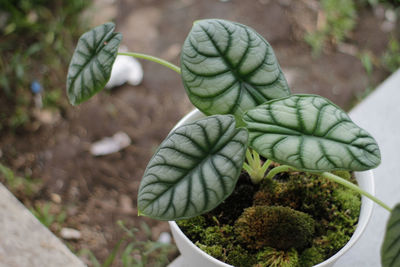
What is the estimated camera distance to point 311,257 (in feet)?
3.06

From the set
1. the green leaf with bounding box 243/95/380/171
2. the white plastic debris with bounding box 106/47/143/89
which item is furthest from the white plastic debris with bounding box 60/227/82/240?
the green leaf with bounding box 243/95/380/171

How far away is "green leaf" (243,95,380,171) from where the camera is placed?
2.32 ft

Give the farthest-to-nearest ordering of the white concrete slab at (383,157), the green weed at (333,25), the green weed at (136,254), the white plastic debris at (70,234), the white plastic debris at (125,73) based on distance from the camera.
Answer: the green weed at (333,25), the white plastic debris at (125,73), the white plastic debris at (70,234), the green weed at (136,254), the white concrete slab at (383,157)

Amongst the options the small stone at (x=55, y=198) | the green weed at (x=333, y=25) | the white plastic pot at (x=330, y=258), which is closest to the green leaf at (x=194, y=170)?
the white plastic pot at (x=330, y=258)

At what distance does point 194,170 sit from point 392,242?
0.34m

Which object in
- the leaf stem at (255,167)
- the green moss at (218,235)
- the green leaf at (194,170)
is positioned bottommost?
the green moss at (218,235)

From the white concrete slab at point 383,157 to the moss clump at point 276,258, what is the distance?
1.03 ft

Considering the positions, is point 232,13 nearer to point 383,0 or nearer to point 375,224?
point 383,0

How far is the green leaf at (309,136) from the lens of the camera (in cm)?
71

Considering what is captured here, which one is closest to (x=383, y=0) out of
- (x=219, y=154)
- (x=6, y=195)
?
(x=219, y=154)

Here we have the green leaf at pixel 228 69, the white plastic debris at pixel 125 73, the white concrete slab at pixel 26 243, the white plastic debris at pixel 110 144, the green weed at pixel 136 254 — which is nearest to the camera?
the green leaf at pixel 228 69

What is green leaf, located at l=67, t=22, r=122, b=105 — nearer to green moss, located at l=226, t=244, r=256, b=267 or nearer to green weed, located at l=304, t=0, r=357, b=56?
green moss, located at l=226, t=244, r=256, b=267

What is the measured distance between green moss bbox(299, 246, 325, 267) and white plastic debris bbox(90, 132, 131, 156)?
97cm

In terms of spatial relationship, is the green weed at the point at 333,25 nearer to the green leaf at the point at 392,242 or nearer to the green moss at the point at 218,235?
the green moss at the point at 218,235
